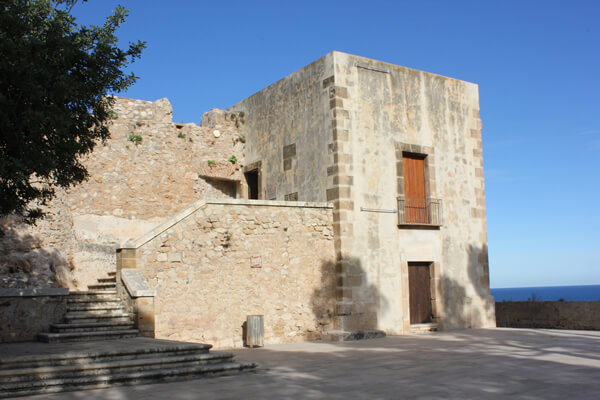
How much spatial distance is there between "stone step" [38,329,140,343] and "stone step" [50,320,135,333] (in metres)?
0.13

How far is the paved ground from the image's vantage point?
6500 mm

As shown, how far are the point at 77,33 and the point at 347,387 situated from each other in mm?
6072

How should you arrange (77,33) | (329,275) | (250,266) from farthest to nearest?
1. (329,275)
2. (250,266)
3. (77,33)

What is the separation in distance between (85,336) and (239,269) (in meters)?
3.56

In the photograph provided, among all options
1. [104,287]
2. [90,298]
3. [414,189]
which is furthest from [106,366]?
[414,189]

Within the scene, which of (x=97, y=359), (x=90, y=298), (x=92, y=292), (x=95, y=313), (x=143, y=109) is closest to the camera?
(x=97, y=359)

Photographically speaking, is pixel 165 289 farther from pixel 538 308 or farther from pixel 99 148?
pixel 538 308

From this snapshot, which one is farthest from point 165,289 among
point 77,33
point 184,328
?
point 77,33

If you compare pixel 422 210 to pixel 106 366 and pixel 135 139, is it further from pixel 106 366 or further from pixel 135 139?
pixel 106 366

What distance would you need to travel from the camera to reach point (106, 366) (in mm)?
7344

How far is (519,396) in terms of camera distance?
20.5ft

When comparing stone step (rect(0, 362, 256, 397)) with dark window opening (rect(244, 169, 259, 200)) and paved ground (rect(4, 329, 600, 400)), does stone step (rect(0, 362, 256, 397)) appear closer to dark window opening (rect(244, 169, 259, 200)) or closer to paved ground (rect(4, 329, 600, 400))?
paved ground (rect(4, 329, 600, 400))

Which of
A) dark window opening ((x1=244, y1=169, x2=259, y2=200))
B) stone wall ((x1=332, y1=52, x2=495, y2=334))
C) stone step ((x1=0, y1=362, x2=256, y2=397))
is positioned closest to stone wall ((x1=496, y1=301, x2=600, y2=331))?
stone wall ((x1=332, y1=52, x2=495, y2=334))

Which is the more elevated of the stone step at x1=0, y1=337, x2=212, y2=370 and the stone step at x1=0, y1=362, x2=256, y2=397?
the stone step at x1=0, y1=337, x2=212, y2=370
